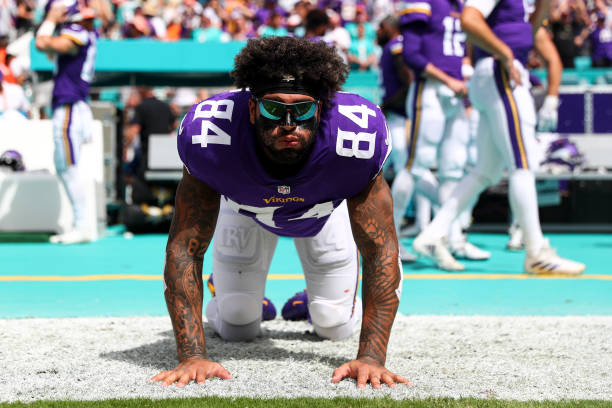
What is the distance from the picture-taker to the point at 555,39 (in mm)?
12641

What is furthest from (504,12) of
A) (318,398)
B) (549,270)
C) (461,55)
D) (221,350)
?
(318,398)

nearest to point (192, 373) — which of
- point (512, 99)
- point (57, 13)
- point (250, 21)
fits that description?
point (512, 99)

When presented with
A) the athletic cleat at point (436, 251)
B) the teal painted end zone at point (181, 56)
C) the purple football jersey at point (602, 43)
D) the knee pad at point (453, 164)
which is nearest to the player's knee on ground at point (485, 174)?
the athletic cleat at point (436, 251)

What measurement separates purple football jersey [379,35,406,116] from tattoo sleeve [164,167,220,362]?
14.5ft

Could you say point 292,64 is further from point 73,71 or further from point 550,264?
point 73,71

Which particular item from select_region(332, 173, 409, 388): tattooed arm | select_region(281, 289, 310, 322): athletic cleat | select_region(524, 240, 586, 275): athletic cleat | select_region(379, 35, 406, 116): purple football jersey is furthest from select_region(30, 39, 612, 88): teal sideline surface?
select_region(332, 173, 409, 388): tattooed arm

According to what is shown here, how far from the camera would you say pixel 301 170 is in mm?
2508

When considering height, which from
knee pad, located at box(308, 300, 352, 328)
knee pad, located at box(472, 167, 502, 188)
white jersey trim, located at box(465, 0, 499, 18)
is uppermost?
white jersey trim, located at box(465, 0, 499, 18)

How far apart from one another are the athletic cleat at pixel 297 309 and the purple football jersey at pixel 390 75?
3.48 meters

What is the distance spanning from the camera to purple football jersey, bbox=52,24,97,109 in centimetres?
693

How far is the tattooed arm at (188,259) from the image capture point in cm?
261

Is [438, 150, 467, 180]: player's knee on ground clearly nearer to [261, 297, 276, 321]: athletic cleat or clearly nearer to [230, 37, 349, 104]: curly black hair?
[261, 297, 276, 321]: athletic cleat

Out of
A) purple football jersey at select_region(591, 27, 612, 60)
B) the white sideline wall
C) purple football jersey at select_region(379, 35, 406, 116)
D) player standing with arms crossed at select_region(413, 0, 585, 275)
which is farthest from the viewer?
purple football jersey at select_region(591, 27, 612, 60)

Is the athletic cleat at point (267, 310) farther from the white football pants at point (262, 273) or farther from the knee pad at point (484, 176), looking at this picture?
the knee pad at point (484, 176)
